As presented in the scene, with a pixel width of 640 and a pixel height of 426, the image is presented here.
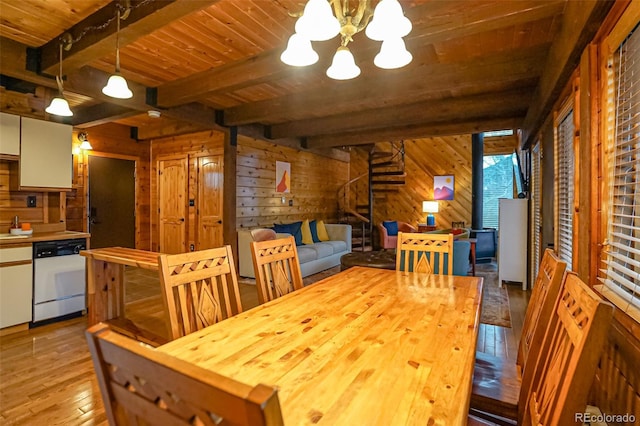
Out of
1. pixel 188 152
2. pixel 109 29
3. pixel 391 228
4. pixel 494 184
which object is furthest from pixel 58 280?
pixel 494 184

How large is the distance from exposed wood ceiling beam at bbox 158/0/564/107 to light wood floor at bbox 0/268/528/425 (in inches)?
96.9

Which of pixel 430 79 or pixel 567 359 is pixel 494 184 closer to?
pixel 430 79

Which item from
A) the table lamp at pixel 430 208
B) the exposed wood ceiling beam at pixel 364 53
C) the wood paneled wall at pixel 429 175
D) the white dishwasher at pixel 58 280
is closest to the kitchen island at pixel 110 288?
the white dishwasher at pixel 58 280

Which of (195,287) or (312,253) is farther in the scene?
(312,253)

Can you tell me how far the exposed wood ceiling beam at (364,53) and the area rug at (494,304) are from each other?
1.98 m

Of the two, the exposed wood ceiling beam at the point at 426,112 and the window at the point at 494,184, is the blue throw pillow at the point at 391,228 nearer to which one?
the window at the point at 494,184

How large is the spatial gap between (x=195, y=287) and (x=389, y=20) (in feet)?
4.90

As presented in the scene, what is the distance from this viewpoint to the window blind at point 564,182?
2.54 meters

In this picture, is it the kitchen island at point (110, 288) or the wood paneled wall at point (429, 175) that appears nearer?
the kitchen island at point (110, 288)

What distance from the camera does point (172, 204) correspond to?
19.6 feet

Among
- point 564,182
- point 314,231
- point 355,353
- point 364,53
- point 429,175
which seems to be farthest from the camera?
point 429,175

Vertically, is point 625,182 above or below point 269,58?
below

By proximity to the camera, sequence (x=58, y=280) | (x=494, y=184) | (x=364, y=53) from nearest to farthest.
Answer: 1. (x=364, y=53)
2. (x=58, y=280)
3. (x=494, y=184)

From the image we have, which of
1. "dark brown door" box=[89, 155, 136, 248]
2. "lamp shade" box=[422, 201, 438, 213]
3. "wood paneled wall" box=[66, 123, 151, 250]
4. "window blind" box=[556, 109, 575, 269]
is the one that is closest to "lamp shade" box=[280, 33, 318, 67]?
"window blind" box=[556, 109, 575, 269]
